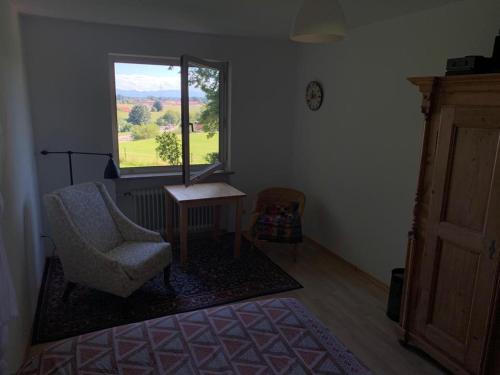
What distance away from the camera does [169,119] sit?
13.8 feet

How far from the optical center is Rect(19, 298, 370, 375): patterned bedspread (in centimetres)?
153

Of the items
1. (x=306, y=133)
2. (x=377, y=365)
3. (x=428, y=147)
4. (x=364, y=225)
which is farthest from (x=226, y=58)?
(x=377, y=365)

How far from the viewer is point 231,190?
156 inches

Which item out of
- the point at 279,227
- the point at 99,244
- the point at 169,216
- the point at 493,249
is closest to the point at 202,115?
the point at 169,216

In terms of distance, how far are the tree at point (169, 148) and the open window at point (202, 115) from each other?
0.19m

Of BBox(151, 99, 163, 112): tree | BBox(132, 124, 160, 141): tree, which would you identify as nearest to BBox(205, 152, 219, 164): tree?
BBox(132, 124, 160, 141): tree

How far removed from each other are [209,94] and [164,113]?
1.81 feet

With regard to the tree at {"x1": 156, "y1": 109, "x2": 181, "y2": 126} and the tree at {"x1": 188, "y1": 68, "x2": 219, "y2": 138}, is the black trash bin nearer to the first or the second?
the tree at {"x1": 188, "y1": 68, "x2": 219, "y2": 138}

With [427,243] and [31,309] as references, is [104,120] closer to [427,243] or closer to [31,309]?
[31,309]

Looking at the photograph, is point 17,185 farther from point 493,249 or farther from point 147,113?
point 493,249

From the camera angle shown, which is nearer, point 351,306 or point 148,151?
point 351,306

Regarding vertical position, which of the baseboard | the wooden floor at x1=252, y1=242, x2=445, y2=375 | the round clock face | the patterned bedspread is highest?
the round clock face

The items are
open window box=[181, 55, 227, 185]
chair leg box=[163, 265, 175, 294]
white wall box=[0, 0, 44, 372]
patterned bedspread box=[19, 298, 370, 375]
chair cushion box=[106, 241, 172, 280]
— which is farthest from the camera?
open window box=[181, 55, 227, 185]

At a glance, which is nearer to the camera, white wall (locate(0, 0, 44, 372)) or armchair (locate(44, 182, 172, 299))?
white wall (locate(0, 0, 44, 372))
